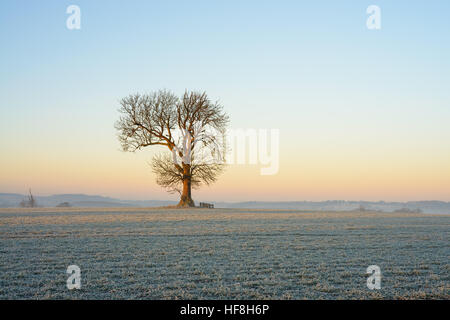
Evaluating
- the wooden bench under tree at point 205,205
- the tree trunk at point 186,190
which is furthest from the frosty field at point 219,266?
the wooden bench under tree at point 205,205

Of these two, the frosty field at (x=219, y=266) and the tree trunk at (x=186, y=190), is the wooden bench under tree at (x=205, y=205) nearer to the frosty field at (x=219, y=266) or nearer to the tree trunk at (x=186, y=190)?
the tree trunk at (x=186, y=190)

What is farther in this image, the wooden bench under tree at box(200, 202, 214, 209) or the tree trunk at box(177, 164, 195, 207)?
the wooden bench under tree at box(200, 202, 214, 209)

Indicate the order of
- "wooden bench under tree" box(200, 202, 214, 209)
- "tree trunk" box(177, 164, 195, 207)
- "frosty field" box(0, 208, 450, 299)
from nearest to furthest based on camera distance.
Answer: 1. "frosty field" box(0, 208, 450, 299)
2. "tree trunk" box(177, 164, 195, 207)
3. "wooden bench under tree" box(200, 202, 214, 209)

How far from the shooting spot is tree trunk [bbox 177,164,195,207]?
4328cm

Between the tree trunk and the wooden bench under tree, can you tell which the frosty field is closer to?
the tree trunk

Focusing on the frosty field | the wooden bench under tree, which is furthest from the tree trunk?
the frosty field

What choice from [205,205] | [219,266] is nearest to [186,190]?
[205,205]

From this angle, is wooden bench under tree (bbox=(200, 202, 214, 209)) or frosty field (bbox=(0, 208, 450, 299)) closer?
frosty field (bbox=(0, 208, 450, 299))

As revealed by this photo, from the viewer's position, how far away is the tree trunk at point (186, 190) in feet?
142

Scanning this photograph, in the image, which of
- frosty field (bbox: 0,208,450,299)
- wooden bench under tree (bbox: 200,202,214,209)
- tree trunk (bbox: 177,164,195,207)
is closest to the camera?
frosty field (bbox: 0,208,450,299)

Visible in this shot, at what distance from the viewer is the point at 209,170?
43.5 meters
